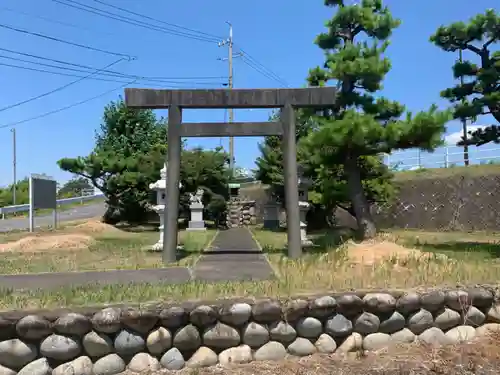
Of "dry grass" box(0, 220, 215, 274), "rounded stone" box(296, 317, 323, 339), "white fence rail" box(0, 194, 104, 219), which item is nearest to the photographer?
"rounded stone" box(296, 317, 323, 339)

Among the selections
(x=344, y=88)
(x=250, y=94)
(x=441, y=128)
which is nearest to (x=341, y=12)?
(x=344, y=88)

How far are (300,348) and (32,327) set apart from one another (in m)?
2.49

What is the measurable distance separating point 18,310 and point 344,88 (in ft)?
32.3

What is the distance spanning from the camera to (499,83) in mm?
11492

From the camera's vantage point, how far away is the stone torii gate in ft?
30.0

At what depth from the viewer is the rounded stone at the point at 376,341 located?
5.18 m

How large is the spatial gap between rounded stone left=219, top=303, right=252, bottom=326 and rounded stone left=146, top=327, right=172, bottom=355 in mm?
521

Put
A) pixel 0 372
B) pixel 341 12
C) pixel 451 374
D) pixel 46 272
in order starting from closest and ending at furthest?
1. pixel 0 372
2. pixel 451 374
3. pixel 46 272
4. pixel 341 12

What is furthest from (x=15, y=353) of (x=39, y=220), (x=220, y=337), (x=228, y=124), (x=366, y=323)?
(x=39, y=220)

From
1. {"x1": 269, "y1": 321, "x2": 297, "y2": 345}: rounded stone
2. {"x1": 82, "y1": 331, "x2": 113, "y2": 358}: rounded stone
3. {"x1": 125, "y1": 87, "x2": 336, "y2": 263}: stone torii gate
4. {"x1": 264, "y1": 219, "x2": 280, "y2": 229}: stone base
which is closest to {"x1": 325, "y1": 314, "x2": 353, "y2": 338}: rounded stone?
{"x1": 269, "y1": 321, "x2": 297, "y2": 345}: rounded stone

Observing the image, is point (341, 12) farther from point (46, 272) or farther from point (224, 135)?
point (46, 272)

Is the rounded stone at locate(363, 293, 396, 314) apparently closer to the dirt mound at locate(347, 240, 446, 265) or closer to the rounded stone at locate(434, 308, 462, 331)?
the rounded stone at locate(434, 308, 462, 331)

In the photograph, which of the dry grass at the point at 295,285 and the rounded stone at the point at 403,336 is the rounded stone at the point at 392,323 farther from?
the dry grass at the point at 295,285

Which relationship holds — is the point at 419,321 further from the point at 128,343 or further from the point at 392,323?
the point at 128,343
